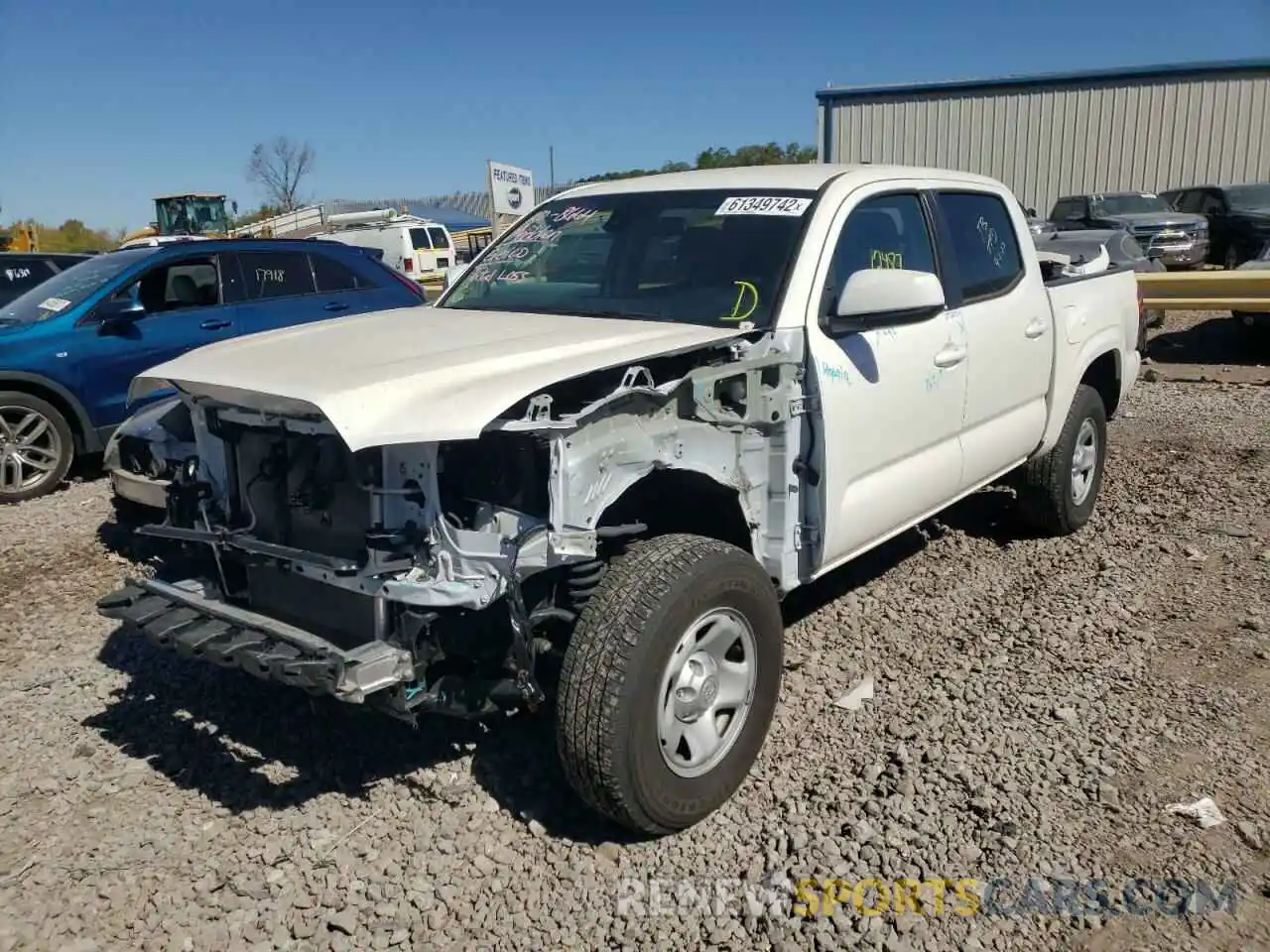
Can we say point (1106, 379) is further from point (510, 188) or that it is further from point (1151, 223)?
point (1151, 223)

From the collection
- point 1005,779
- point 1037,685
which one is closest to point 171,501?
point 1005,779

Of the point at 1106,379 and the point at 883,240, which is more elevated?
the point at 883,240

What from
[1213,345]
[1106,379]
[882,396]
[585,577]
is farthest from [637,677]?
[1213,345]

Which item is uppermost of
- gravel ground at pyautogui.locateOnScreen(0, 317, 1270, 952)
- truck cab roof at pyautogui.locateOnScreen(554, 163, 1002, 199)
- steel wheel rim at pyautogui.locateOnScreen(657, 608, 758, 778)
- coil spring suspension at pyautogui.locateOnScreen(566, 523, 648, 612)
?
truck cab roof at pyautogui.locateOnScreen(554, 163, 1002, 199)

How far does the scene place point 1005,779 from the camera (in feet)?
11.0

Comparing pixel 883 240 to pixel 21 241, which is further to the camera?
pixel 21 241

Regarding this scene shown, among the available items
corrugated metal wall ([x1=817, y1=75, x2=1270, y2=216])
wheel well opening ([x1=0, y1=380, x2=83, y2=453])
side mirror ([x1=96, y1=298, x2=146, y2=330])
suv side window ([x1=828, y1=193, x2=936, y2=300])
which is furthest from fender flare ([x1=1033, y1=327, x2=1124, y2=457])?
corrugated metal wall ([x1=817, y1=75, x2=1270, y2=216])

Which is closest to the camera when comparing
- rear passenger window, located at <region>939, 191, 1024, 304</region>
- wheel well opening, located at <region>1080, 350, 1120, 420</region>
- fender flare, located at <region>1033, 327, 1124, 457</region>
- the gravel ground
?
the gravel ground

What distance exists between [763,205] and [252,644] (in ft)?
7.97

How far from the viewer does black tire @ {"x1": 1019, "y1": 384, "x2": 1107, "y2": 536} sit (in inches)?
213

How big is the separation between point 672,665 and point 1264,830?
1.82 metres

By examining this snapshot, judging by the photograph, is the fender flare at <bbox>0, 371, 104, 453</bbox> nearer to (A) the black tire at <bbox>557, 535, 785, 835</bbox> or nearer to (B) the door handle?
(A) the black tire at <bbox>557, 535, 785, 835</bbox>

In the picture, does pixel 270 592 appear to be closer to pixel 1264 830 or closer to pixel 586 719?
pixel 586 719

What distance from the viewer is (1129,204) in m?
20.7
